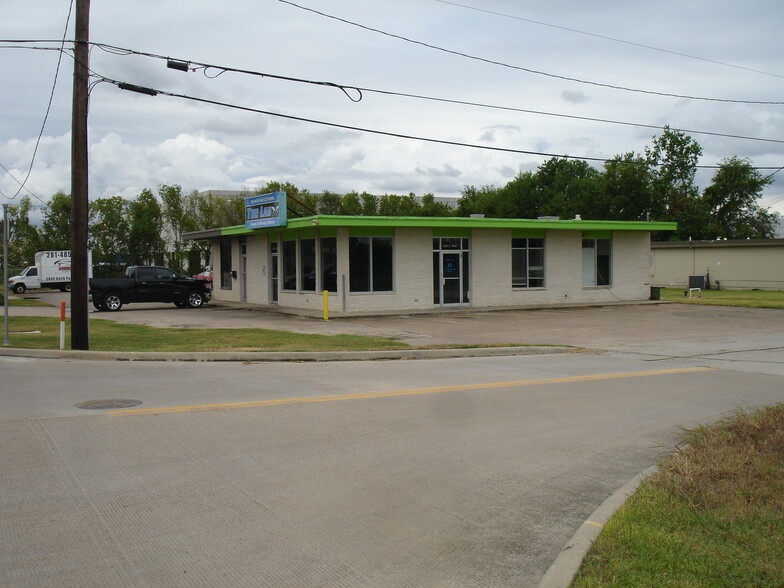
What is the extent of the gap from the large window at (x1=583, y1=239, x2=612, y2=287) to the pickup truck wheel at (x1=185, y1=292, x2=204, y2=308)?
17718 millimetres

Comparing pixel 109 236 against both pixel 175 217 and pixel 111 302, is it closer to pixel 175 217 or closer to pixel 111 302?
pixel 175 217

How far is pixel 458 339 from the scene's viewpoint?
18.8 metres

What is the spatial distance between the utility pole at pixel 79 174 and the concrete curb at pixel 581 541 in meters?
12.9

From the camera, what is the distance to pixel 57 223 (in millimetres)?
56844

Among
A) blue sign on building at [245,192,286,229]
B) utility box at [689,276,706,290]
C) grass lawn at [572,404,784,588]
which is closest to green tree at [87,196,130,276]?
blue sign on building at [245,192,286,229]

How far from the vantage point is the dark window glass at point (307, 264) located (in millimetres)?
28219

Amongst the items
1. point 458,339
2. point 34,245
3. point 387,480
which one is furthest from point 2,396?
point 34,245

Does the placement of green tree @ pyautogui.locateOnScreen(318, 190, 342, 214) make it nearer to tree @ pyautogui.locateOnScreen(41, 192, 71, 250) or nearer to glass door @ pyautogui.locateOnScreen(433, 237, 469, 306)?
tree @ pyautogui.locateOnScreen(41, 192, 71, 250)

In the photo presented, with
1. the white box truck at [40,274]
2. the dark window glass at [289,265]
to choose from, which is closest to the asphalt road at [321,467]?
the dark window glass at [289,265]

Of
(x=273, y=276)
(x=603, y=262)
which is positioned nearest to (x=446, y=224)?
(x=273, y=276)

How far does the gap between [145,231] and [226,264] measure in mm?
21248

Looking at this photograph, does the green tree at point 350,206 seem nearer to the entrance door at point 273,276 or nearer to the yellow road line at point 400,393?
the entrance door at point 273,276

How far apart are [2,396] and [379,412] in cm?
537

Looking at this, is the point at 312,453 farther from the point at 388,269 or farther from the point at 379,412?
the point at 388,269
